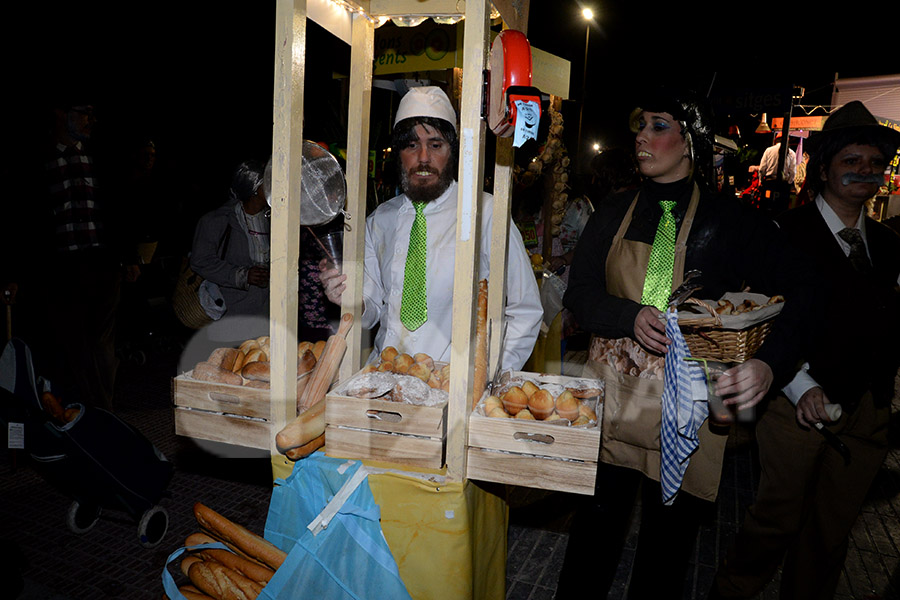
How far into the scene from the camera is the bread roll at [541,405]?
195 centimetres

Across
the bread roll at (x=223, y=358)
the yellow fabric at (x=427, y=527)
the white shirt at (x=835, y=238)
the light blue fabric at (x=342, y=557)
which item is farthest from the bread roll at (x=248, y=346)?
the white shirt at (x=835, y=238)

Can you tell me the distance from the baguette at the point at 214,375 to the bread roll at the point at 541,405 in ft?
3.38

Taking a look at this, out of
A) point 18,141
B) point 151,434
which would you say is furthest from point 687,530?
point 18,141

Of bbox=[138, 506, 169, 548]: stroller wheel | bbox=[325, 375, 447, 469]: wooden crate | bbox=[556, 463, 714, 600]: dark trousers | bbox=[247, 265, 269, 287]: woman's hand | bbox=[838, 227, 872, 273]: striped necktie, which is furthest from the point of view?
bbox=[247, 265, 269, 287]: woman's hand

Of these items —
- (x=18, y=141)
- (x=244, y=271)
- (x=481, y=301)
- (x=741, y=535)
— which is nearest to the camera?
(x=481, y=301)

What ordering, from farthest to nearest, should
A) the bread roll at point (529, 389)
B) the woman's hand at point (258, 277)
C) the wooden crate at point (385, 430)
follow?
1. the woman's hand at point (258, 277)
2. the bread roll at point (529, 389)
3. the wooden crate at point (385, 430)

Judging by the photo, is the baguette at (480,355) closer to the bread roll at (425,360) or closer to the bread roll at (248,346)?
the bread roll at (425,360)

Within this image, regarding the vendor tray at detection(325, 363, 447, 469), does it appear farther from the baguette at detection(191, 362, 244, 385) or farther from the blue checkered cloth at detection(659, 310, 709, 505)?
the blue checkered cloth at detection(659, 310, 709, 505)

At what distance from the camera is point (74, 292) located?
505cm

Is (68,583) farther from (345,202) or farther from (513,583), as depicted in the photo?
(345,202)

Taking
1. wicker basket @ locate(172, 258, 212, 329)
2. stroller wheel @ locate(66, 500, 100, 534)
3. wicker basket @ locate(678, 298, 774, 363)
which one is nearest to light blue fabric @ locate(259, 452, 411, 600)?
wicker basket @ locate(678, 298, 774, 363)

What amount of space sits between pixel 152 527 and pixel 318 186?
271cm

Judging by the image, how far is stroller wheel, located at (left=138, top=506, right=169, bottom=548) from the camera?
3566 mm

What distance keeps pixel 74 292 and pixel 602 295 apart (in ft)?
15.4
